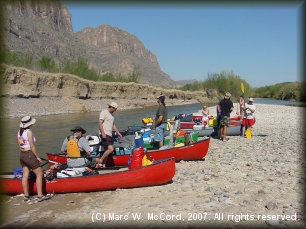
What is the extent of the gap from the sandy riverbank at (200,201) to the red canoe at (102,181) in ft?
0.48

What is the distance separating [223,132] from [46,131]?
1115cm

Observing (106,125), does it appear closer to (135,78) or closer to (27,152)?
(27,152)

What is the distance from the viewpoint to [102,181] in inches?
276

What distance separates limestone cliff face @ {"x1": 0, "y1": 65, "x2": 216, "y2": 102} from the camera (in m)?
30.4

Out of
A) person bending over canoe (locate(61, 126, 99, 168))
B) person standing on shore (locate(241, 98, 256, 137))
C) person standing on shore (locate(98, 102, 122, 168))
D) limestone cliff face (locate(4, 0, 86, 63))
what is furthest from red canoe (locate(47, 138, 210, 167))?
limestone cliff face (locate(4, 0, 86, 63))

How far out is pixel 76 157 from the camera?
7.54 metres

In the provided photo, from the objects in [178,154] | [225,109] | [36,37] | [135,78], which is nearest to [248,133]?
[225,109]

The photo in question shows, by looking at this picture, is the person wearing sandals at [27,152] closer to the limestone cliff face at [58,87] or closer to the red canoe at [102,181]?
the red canoe at [102,181]

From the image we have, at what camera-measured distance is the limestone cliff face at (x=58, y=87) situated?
1197 inches

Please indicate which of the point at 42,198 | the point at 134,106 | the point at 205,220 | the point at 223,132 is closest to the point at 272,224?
the point at 205,220

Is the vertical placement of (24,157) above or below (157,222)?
above

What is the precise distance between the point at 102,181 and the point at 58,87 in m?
32.0

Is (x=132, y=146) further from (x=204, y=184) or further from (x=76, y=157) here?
(x=204, y=184)

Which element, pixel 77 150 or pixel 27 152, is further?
pixel 77 150
